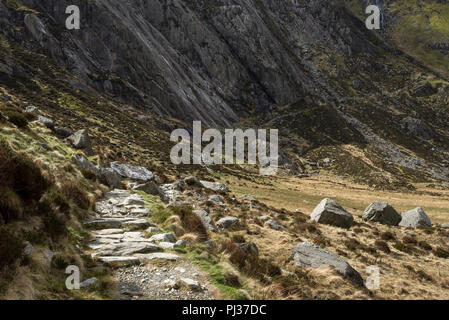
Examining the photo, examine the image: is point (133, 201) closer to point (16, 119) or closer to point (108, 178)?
point (108, 178)

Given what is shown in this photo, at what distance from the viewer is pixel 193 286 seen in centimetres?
758

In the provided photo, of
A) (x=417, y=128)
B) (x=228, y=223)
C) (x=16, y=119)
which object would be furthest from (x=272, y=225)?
(x=417, y=128)

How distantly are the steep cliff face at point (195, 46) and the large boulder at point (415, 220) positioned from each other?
67751mm

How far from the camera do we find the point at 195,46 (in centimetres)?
11819

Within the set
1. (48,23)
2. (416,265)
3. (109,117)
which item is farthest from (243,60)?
(416,265)

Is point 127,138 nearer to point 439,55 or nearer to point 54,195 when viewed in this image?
point 54,195

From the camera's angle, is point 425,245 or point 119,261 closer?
point 119,261

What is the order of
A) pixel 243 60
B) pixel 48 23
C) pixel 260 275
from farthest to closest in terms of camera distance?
pixel 243 60, pixel 48 23, pixel 260 275

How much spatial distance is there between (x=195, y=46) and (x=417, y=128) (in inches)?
4337

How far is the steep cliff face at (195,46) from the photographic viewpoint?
7662 centimetres

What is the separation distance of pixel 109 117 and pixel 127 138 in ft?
38.6

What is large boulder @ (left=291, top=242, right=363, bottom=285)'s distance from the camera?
11.1 metres

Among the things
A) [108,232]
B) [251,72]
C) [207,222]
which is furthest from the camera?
[251,72]

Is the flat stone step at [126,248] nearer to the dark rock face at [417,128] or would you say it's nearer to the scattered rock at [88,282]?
the scattered rock at [88,282]
